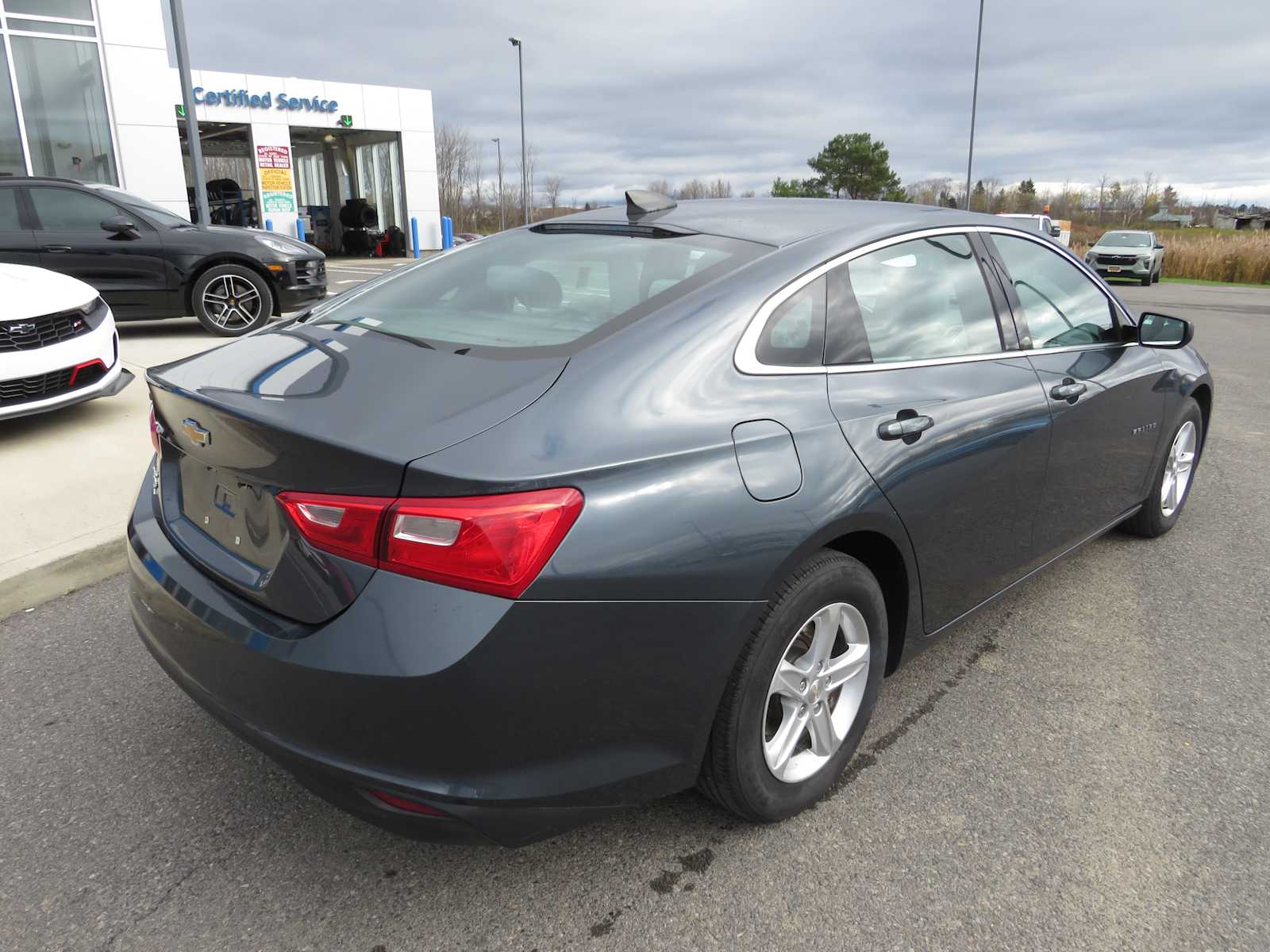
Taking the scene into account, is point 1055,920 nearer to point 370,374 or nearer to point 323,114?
point 370,374

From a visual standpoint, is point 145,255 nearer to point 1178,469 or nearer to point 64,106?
point 64,106

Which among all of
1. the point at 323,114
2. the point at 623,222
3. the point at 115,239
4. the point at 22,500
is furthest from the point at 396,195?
the point at 623,222

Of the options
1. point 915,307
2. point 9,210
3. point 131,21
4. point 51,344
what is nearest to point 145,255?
point 9,210

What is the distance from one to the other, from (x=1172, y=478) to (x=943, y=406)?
8.37ft

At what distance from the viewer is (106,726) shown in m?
2.80

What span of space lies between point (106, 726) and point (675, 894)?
185 cm

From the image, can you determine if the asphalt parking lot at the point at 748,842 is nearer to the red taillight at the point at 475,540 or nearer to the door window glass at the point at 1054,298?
the red taillight at the point at 475,540

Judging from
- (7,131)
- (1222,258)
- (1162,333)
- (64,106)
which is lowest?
(1222,258)

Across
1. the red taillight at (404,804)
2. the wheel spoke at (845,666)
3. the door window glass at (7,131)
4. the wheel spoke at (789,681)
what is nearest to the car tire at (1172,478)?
the wheel spoke at (845,666)

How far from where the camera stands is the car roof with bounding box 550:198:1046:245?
8.78 ft

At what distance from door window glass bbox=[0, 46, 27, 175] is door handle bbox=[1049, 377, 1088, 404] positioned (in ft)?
56.1

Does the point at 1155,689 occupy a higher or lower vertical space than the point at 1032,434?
Answer: lower

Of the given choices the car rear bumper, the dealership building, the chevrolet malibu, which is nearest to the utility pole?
the dealership building

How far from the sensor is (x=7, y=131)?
15.0 meters
